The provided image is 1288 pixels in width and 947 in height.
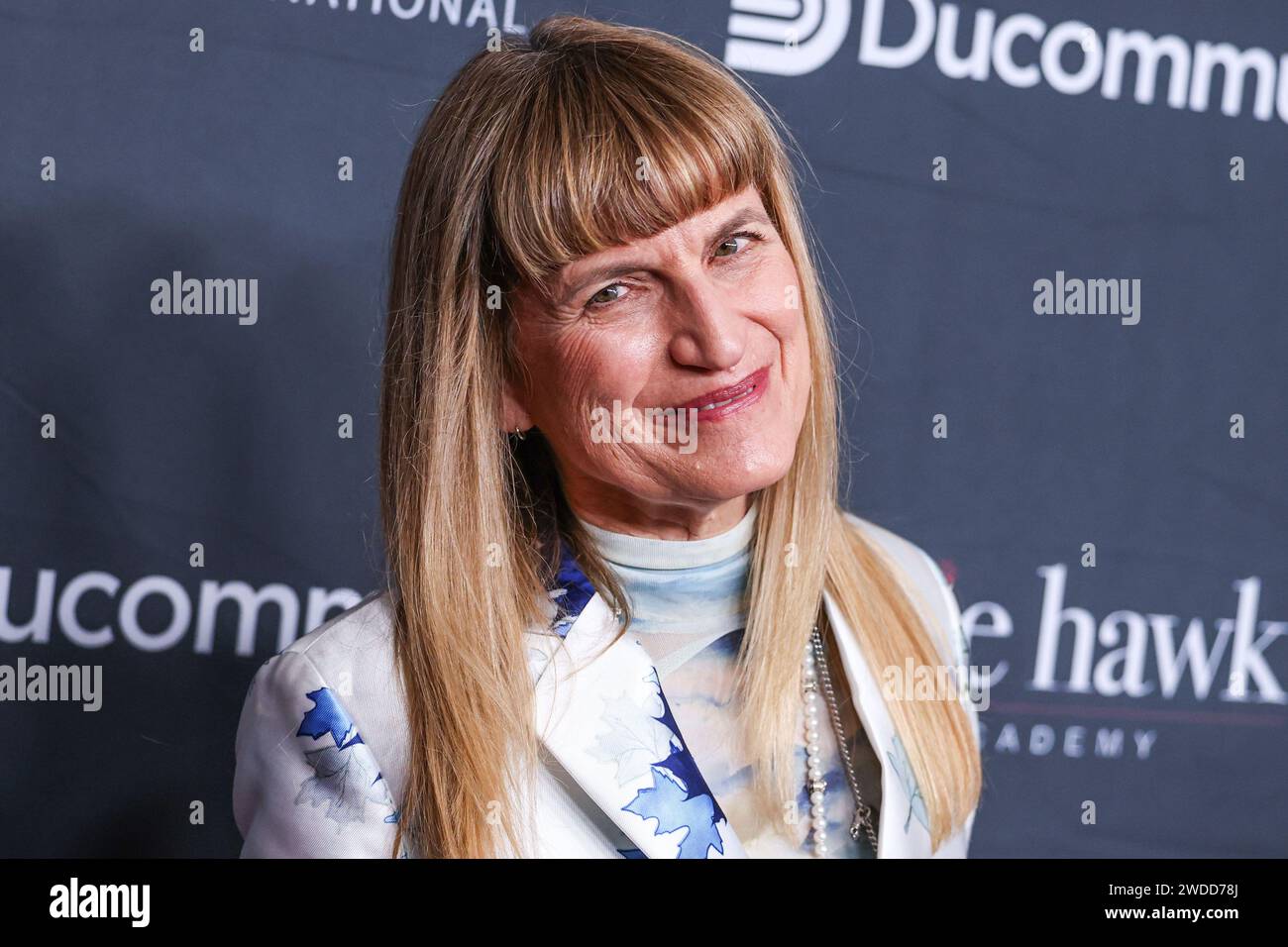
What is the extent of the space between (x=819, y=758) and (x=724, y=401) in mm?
364

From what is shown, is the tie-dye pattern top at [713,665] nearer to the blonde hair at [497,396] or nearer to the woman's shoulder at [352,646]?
Answer: the blonde hair at [497,396]

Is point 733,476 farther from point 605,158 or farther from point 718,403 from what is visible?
point 605,158

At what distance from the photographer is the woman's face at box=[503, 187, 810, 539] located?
3.59ft

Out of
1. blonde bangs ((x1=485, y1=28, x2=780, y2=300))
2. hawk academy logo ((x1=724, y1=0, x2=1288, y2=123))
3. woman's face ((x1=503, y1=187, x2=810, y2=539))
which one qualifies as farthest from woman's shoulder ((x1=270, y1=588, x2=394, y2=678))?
hawk academy logo ((x1=724, y1=0, x2=1288, y2=123))

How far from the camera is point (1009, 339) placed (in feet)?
6.35

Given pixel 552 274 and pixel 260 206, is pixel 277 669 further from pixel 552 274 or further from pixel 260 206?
pixel 260 206

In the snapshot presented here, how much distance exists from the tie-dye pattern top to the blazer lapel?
0.04 meters

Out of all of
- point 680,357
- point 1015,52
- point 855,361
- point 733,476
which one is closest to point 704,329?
point 680,357

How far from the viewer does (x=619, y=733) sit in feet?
3.75

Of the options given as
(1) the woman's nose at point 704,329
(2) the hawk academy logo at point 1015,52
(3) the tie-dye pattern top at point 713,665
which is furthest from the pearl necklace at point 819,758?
(2) the hawk academy logo at point 1015,52

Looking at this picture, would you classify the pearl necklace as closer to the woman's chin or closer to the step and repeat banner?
the woman's chin

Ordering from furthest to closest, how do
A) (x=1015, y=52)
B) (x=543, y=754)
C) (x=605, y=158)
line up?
(x=1015, y=52) < (x=543, y=754) < (x=605, y=158)
